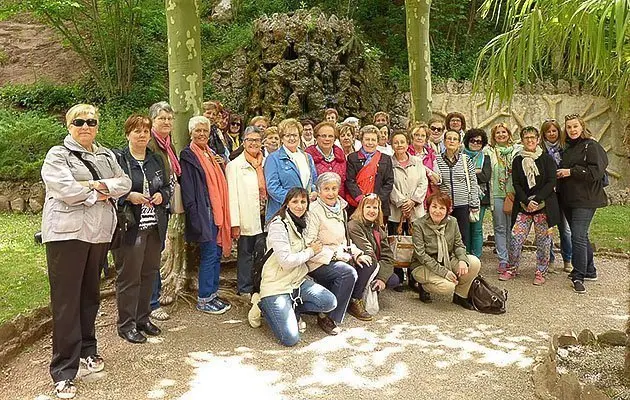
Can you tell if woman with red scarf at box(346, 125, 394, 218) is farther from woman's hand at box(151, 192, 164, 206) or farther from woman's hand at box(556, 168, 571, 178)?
woman's hand at box(151, 192, 164, 206)

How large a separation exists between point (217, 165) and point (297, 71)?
19.3 ft

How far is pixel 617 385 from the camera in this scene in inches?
135

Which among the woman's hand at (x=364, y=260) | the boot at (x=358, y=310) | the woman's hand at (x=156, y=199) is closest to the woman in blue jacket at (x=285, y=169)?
the woman's hand at (x=364, y=260)

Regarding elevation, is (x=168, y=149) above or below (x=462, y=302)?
above

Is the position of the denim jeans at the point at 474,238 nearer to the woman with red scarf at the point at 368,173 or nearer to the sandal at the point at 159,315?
the woman with red scarf at the point at 368,173

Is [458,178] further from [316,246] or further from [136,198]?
[136,198]

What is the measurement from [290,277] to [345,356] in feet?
2.60

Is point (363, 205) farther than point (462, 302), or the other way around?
point (462, 302)

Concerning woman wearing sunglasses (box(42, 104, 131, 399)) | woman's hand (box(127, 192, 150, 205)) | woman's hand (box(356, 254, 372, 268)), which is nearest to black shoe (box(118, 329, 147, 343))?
woman wearing sunglasses (box(42, 104, 131, 399))

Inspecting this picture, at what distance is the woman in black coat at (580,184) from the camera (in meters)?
5.74

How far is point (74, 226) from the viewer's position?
3418mm

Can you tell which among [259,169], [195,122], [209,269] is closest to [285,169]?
[259,169]

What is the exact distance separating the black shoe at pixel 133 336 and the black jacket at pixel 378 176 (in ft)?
8.08

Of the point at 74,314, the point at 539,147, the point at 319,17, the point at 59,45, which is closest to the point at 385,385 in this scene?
the point at 74,314
